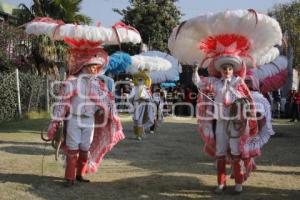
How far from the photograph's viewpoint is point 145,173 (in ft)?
27.6

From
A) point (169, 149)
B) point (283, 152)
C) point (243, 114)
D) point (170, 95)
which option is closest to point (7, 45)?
point (170, 95)

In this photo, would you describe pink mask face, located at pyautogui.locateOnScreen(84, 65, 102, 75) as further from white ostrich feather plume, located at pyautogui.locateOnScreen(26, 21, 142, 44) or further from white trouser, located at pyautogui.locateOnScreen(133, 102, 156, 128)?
white trouser, located at pyautogui.locateOnScreen(133, 102, 156, 128)

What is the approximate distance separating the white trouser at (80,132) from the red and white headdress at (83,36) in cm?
67

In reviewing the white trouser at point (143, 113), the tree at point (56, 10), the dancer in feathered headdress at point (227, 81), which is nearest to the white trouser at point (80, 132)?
the dancer in feathered headdress at point (227, 81)

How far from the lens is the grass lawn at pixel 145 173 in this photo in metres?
6.98

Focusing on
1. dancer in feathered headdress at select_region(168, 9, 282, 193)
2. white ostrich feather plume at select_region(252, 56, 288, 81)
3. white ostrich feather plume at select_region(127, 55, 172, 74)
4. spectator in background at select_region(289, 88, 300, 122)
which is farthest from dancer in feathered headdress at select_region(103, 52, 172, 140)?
spectator in background at select_region(289, 88, 300, 122)

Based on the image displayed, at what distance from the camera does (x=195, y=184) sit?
763cm

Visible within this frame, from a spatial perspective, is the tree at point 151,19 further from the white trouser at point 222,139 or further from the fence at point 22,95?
the white trouser at point 222,139

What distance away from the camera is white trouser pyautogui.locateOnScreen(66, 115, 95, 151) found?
7324mm

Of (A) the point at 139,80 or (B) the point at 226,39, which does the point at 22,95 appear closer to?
(A) the point at 139,80

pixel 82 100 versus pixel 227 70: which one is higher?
pixel 227 70

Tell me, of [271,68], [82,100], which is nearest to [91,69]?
[82,100]

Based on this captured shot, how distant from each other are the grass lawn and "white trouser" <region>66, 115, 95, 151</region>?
1.81 ft

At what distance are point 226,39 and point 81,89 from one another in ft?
6.68
